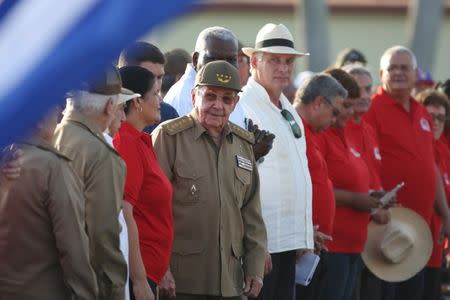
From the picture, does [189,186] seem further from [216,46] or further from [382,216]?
[382,216]

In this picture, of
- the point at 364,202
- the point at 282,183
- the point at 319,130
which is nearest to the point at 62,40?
the point at 282,183

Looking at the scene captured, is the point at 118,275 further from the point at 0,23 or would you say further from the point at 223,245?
the point at 0,23

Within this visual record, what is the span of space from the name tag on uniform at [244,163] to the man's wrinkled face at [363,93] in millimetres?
2553

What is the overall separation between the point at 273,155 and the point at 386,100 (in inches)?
118

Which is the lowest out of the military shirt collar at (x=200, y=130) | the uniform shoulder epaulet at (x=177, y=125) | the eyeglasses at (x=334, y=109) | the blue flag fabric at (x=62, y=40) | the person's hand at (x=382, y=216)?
the person's hand at (x=382, y=216)

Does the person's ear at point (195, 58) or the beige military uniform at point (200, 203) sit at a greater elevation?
the person's ear at point (195, 58)

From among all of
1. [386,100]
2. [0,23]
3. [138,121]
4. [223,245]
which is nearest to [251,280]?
[223,245]

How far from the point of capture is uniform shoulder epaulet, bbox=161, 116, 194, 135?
5361 millimetres

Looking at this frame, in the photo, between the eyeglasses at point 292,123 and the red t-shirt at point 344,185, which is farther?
the red t-shirt at point 344,185

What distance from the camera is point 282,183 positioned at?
20.7 ft

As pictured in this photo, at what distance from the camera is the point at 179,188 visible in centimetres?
538

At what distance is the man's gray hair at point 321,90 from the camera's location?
711 centimetres

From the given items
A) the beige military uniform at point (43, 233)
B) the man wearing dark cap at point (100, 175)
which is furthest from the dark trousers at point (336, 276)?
the beige military uniform at point (43, 233)

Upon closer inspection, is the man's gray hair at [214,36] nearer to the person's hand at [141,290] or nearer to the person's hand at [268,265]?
the person's hand at [268,265]
